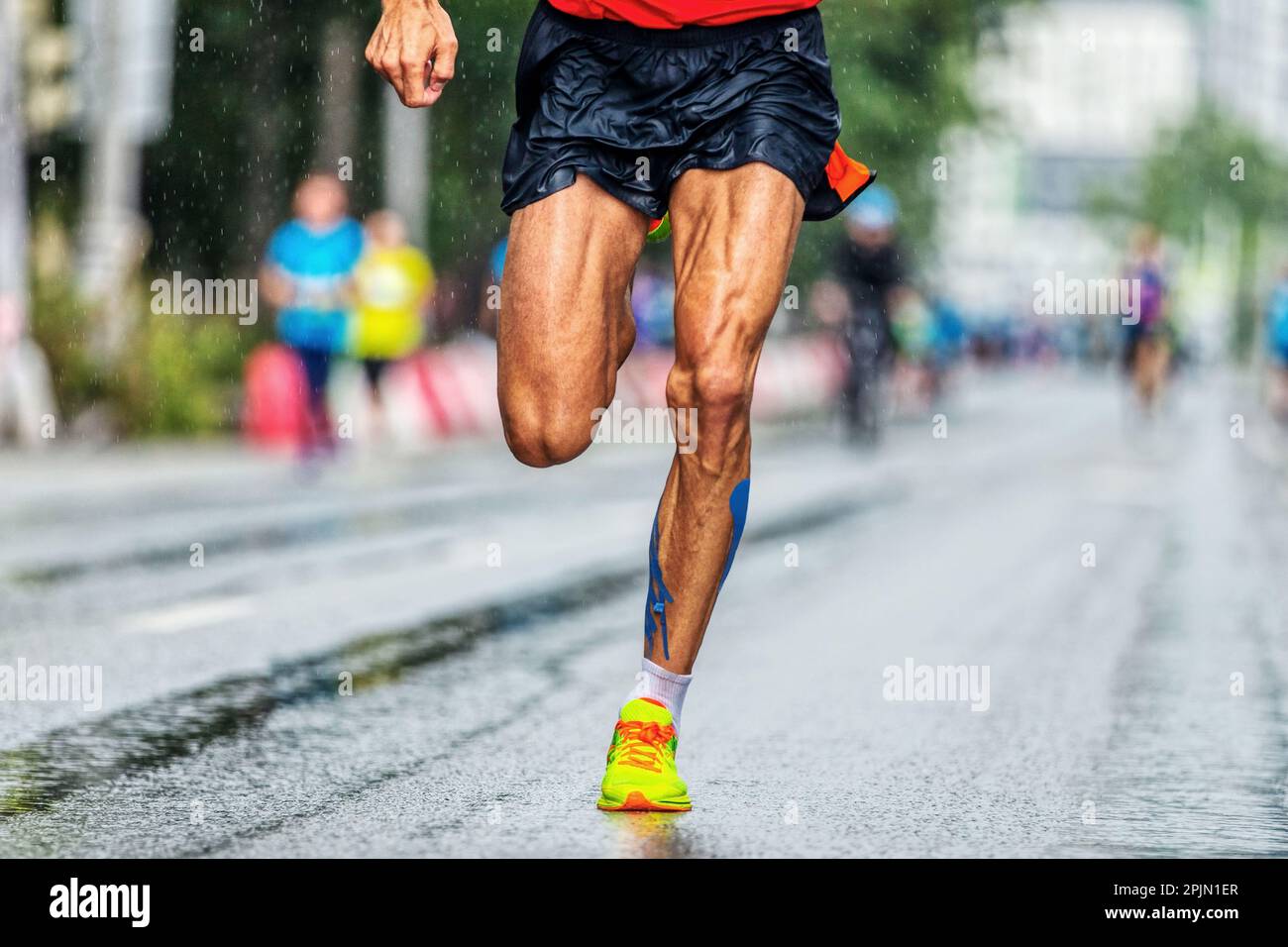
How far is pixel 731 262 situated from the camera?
466 centimetres

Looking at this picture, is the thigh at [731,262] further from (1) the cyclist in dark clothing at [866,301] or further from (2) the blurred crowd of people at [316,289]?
(1) the cyclist in dark clothing at [866,301]

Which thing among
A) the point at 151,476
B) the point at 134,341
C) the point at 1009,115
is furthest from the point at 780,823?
the point at 1009,115

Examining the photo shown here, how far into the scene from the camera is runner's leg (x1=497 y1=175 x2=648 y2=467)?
4727 millimetres

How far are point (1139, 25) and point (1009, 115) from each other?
374 ft

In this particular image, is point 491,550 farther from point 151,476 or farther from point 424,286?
point 424,286

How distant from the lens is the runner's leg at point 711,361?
4.64m

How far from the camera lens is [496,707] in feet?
20.1

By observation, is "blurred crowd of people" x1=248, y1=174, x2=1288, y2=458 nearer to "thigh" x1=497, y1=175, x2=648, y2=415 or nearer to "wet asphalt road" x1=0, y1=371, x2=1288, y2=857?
"wet asphalt road" x1=0, y1=371, x2=1288, y2=857

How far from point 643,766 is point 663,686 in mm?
171

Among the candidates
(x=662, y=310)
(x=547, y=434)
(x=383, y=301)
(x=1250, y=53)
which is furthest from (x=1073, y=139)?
(x=547, y=434)

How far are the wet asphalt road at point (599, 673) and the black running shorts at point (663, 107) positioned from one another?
1.15 m

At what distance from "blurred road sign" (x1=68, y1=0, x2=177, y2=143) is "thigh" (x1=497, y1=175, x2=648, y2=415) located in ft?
49.2

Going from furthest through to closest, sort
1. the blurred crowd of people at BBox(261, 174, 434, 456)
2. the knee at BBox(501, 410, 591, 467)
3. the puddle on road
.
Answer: the blurred crowd of people at BBox(261, 174, 434, 456) < the puddle on road < the knee at BBox(501, 410, 591, 467)

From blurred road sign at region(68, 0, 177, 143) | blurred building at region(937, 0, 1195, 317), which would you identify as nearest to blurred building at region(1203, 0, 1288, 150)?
blurred building at region(937, 0, 1195, 317)
